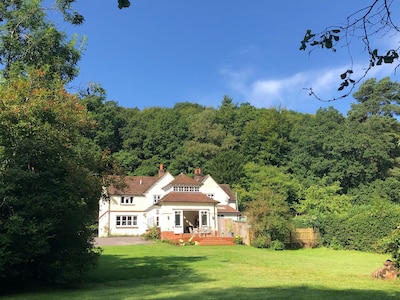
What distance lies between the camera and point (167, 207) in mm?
36281

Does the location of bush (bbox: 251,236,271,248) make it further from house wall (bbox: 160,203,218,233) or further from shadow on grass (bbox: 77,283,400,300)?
shadow on grass (bbox: 77,283,400,300)

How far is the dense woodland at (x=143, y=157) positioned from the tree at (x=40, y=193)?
0.04 metres

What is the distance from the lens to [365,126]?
5647 cm

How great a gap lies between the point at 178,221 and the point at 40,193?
2530 cm

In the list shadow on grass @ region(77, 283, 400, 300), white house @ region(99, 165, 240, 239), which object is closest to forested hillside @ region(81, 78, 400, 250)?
white house @ region(99, 165, 240, 239)

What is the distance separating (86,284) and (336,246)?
69.9 feet

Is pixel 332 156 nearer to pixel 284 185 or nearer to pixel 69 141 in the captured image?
pixel 284 185

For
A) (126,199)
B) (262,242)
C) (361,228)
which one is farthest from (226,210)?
(361,228)

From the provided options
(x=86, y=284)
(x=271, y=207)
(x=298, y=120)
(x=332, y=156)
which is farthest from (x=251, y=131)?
(x=86, y=284)

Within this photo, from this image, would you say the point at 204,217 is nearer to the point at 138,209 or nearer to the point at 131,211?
the point at 138,209

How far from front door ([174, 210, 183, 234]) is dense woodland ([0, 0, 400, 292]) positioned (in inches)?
353

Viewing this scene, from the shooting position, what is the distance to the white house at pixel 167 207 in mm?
36281

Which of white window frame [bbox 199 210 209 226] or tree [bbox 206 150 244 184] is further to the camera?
tree [bbox 206 150 244 184]

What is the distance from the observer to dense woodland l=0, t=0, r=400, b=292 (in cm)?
1178
